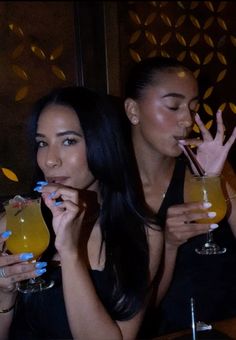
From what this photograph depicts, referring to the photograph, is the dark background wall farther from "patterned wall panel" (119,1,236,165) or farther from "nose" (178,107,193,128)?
"nose" (178,107,193,128)

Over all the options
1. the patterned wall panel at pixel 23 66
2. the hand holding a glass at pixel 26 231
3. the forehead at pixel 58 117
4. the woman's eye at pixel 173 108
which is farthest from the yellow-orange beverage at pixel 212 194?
the patterned wall panel at pixel 23 66

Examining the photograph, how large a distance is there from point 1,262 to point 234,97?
287cm

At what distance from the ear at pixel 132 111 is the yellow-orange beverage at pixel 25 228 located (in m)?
0.95

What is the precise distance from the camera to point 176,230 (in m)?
2.26

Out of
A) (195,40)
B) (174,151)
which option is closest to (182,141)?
(174,151)

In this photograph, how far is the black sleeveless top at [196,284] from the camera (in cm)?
249

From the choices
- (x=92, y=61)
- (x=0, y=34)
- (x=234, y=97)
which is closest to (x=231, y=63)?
(x=234, y=97)

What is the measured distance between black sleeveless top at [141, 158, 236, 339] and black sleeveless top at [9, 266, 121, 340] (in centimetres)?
59

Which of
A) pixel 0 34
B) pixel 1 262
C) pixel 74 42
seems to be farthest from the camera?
pixel 74 42

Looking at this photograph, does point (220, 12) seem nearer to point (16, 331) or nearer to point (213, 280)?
point (213, 280)

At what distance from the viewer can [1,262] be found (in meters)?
1.69

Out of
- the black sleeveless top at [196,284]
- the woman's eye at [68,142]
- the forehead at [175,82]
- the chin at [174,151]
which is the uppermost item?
the forehead at [175,82]

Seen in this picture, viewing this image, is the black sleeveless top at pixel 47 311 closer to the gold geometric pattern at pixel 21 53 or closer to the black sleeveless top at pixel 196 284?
the black sleeveless top at pixel 196 284

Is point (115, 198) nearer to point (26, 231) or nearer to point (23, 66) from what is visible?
point (26, 231)
